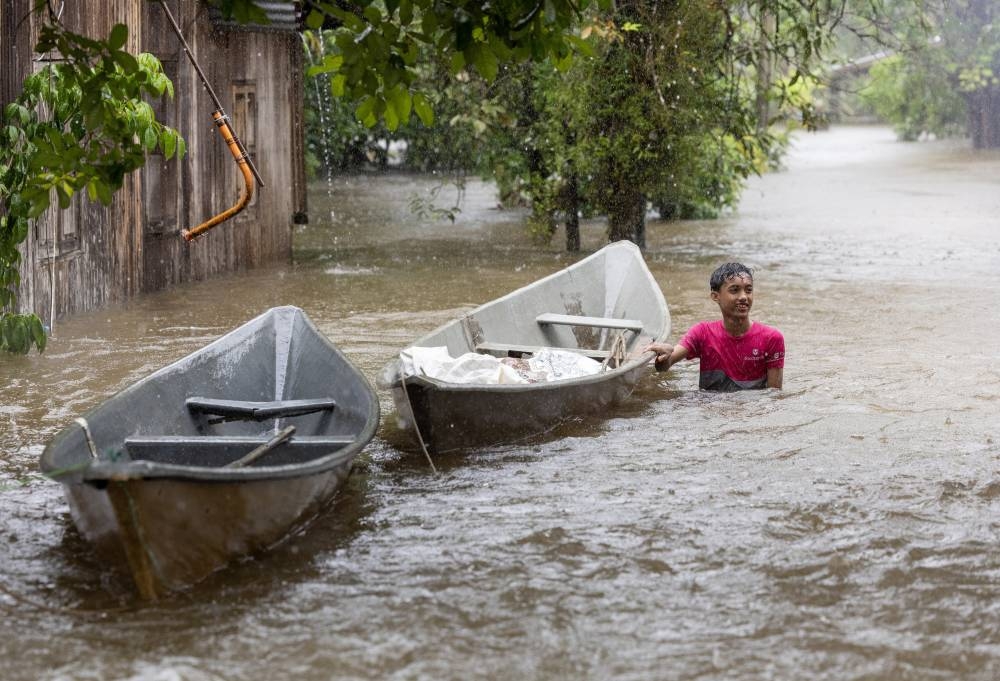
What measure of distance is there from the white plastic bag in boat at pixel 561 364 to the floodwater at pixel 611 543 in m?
0.41

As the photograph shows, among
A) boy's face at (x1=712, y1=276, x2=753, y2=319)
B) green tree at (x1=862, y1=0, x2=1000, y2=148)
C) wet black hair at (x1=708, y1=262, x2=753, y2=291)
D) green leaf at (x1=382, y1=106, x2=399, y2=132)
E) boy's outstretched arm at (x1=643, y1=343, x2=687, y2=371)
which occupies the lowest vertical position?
boy's outstretched arm at (x1=643, y1=343, x2=687, y2=371)

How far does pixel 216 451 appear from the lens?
241 inches

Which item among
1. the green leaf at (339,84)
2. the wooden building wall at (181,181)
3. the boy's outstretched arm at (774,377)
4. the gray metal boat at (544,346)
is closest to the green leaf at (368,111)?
the green leaf at (339,84)

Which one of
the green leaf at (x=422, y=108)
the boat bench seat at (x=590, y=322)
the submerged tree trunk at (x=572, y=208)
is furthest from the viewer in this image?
the submerged tree trunk at (x=572, y=208)

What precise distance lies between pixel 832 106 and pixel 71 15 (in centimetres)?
4223

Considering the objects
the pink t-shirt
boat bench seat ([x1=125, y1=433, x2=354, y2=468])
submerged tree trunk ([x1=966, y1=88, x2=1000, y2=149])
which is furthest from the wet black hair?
submerged tree trunk ([x1=966, y1=88, x2=1000, y2=149])

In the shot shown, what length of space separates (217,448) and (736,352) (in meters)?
3.55

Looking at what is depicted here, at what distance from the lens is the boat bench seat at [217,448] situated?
19.6 feet

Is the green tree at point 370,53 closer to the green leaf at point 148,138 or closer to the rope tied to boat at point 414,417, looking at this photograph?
the green leaf at point 148,138

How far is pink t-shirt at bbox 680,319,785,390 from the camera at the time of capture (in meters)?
8.12

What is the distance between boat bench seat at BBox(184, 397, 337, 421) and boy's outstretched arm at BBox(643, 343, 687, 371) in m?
2.29

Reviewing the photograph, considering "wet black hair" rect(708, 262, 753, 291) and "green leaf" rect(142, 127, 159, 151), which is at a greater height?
"green leaf" rect(142, 127, 159, 151)

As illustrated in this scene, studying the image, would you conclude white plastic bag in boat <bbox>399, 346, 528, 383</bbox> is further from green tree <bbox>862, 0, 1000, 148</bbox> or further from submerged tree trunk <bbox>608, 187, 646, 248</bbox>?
green tree <bbox>862, 0, 1000, 148</bbox>

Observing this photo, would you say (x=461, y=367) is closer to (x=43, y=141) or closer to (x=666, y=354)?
(x=666, y=354)
